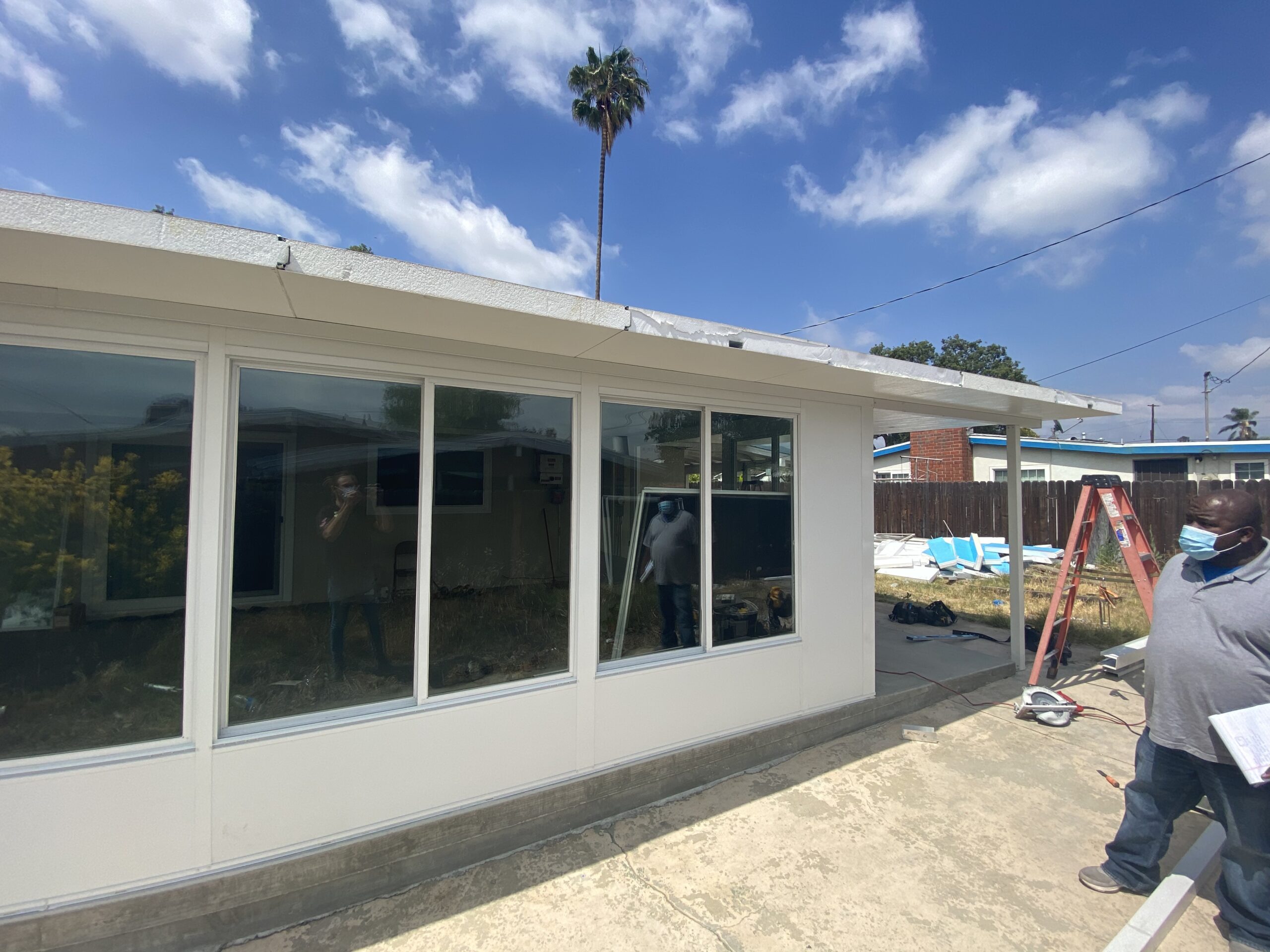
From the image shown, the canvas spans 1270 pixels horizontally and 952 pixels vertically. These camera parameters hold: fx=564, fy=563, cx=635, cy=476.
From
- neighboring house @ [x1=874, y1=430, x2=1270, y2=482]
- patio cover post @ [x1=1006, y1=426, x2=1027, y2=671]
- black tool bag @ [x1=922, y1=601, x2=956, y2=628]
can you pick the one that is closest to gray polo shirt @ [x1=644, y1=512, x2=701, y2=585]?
patio cover post @ [x1=1006, y1=426, x2=1027, y2=671]

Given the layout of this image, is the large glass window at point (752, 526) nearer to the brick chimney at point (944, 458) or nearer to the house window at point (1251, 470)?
the brick chimney at point (944, 458)

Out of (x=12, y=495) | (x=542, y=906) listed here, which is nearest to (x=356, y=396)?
(x=12, y=495)

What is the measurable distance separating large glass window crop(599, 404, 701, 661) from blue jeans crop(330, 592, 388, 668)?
1304mm

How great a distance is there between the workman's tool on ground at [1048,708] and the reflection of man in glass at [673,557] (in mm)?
2859

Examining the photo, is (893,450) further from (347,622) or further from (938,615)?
(347,622)

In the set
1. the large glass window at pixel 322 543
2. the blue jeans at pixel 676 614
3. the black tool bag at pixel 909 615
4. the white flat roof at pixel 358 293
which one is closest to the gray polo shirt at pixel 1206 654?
the white flat roof at pixel 358 293

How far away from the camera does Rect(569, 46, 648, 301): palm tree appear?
19.1m

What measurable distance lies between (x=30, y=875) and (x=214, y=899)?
57 cm

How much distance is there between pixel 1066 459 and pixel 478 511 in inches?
822

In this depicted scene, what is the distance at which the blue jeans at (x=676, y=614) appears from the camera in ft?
11.1

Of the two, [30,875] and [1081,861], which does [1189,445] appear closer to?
[1081,861]

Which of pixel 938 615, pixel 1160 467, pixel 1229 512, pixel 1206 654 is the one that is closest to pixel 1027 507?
pixel 938 615

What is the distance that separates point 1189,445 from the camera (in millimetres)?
18297

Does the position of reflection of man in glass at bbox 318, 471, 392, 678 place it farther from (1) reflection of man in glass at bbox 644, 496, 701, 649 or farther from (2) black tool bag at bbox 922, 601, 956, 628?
(2) black tool bag at bbox 922, 601, 956, 628
